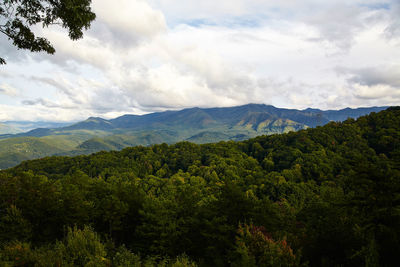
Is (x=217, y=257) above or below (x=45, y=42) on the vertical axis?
below

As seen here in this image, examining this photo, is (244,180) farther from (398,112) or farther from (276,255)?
(398,112)

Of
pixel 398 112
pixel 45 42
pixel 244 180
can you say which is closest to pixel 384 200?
pixel 45 42

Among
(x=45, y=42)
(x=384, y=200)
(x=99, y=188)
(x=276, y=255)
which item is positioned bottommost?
(x=99, y=188)

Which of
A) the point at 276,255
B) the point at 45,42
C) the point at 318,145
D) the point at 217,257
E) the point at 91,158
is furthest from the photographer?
the point at 91,158

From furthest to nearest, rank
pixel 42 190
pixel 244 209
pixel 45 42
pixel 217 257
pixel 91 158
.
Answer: pixel 91 158 < pixel 42 190 < pixel 244 209 < pixel 217 257 < pixel 45 42

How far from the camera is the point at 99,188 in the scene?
3725 cm

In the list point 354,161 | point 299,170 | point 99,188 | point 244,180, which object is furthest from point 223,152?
point 354,161

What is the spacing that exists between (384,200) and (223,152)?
98.0m

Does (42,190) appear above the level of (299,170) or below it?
above

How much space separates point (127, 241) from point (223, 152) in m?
83.7

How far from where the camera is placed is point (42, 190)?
30469 millimetres

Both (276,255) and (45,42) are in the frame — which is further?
(276,255)

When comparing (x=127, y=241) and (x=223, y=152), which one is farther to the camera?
(x=223, y=152)

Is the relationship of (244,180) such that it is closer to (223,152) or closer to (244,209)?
(223,152)
